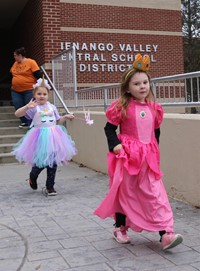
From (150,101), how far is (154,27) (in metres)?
11.2

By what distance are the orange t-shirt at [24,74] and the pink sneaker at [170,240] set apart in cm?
692

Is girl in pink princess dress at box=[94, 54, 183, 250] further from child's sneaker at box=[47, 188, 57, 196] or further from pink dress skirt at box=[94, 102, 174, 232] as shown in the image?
child's sneaker at box=[47, 188, 57, 196]

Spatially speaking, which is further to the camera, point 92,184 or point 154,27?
point 154,27

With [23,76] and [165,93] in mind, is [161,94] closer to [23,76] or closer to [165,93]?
[165,93]

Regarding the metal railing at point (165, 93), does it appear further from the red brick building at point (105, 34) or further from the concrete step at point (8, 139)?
the red brick building at point (105, 34)

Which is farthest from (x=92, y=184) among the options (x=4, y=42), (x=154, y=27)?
(x=4, y=42)

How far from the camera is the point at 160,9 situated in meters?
14.6

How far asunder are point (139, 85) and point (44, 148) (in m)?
2.58

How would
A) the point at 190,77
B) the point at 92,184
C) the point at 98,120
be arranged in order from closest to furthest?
the point at 190,77 < the point at 92,184 < the point at 98,120

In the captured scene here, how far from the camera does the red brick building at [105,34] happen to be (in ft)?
39.6

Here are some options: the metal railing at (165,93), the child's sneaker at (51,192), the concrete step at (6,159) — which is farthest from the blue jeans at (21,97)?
the child's sneaker at (51,192)

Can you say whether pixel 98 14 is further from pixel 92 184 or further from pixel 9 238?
pixel 9 238

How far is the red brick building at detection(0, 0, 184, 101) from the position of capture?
1206 cm

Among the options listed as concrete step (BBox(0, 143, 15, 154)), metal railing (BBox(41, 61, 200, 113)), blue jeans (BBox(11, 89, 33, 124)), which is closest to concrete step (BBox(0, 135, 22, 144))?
concrete step (BBox(0, 143, 15, 154))
